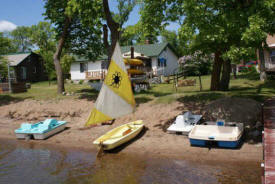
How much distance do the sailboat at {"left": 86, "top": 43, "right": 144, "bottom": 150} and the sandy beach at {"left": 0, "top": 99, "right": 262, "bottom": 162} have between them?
0.75m

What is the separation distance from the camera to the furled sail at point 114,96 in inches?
493

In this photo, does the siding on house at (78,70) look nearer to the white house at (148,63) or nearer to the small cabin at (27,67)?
the white house at (148,63)

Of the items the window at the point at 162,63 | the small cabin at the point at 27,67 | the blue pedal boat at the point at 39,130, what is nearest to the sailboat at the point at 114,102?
the blue pedal boat at the point at 39,130

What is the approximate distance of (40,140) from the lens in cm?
1583

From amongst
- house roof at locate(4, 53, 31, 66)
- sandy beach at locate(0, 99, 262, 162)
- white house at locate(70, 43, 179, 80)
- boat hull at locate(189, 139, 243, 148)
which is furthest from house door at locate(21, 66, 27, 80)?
boat hull at locate(189, 139, 243, 148)

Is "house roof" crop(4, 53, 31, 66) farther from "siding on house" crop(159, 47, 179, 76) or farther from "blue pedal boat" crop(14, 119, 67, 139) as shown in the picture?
"blue pedal boat" crop(14, 119, 67, 139)

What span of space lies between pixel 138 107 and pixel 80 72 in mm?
26621

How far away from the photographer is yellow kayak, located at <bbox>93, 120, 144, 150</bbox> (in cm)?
1251

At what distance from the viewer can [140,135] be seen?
14.9m

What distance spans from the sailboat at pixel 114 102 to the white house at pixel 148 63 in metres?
23.8

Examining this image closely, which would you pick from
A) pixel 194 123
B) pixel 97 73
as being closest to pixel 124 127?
pixel 194 123

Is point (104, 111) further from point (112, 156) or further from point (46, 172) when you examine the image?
point (46, 172)

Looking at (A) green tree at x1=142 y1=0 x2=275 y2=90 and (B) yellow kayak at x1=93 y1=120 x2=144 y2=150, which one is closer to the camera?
(A) green tree at x1=142 y1=0 x2=275 y2=90

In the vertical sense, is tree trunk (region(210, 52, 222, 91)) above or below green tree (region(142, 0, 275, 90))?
below
